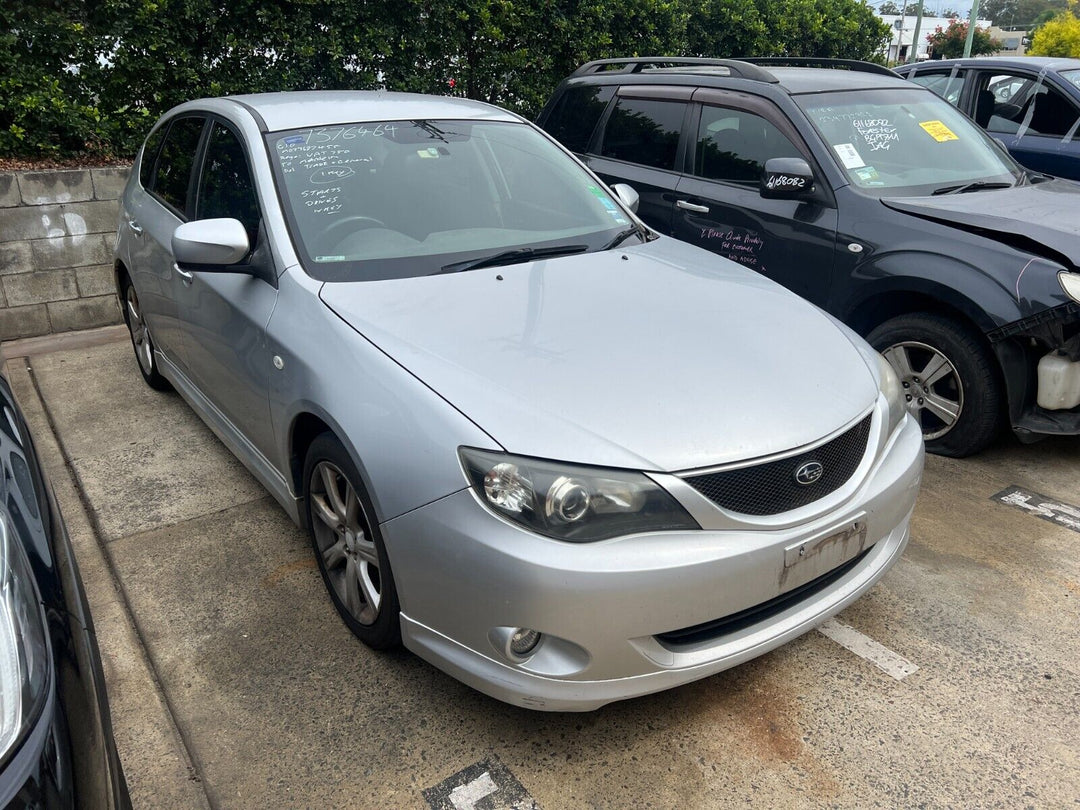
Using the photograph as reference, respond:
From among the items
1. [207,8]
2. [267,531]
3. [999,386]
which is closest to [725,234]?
[999,386]

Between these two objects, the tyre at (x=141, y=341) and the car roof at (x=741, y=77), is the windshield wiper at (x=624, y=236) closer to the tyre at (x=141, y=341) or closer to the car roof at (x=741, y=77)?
the car roof at (x=741, y=77)

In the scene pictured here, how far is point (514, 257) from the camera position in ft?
10.3

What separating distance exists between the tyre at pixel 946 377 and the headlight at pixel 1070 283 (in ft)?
1.35

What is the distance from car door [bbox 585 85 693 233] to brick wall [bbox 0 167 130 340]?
10.7 ft

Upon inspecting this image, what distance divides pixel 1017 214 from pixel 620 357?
2669mm

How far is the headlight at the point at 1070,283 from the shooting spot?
3617 millimetres

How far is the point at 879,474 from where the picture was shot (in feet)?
8.34

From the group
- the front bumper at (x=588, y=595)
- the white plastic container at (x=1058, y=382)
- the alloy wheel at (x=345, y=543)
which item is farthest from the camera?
the white plastic container at (x=1058, y=382)

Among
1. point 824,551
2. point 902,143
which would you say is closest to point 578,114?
point 902,143

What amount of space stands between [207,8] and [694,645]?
5876 millimetres

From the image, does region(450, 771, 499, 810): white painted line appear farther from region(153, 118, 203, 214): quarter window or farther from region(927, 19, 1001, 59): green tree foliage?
region(927, 19, 1001, 59): green tree foliage

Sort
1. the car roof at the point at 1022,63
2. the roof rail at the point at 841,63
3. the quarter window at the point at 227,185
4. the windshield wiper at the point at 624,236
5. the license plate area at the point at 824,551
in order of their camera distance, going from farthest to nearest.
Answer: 1. the car roof at the point at 1022,63
2. the roof rail at the point at 841,63
3. the windshield wiper at the point at 624,236
4. the quarter window at the point at 227,185
5. the license plate area at the point at 824,551

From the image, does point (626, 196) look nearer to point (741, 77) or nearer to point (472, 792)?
point (741, 77)

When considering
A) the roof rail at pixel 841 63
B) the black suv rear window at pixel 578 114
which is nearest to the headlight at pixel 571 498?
the black suv rear window at pixel 578 114
